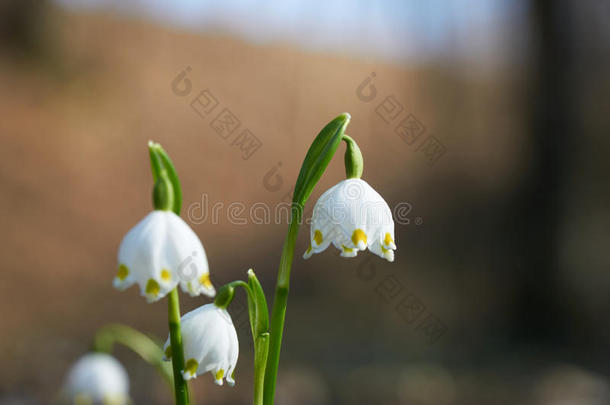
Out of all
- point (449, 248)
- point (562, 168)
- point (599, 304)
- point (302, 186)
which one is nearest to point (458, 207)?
point (449, 248)

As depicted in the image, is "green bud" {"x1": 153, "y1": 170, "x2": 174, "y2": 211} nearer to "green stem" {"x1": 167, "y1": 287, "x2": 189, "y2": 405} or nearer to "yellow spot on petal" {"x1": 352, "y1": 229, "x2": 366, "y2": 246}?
"green stem" {"x1": 167, "y1": 287, "x2": 189, "y2": 405}

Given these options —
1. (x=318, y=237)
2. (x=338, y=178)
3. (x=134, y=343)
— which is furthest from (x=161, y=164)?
(x=338, y=178)

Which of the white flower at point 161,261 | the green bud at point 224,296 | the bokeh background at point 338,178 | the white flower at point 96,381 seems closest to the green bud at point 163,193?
the white flower at point 161,261

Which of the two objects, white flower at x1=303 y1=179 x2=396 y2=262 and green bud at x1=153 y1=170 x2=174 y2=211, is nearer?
green bud at x1=153 y1=170 x2=174 y2=211

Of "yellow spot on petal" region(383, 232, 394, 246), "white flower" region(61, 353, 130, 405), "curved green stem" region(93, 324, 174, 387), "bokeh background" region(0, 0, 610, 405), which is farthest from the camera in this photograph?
"bokeh background" region(0, 0, 610, 405)

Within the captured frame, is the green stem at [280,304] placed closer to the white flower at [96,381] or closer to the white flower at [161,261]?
the white flower at [161,261]

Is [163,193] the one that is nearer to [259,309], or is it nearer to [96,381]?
[259,309]

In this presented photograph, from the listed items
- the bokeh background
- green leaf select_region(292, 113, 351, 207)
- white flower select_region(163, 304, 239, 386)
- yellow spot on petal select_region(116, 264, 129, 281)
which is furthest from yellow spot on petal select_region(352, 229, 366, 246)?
the bokeh background

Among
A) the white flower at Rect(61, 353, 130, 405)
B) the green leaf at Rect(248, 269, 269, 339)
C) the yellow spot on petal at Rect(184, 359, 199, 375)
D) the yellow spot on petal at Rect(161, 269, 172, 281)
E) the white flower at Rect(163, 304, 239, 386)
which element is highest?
the yellow spot on petal at Rect(161, 269, 172, 281)
